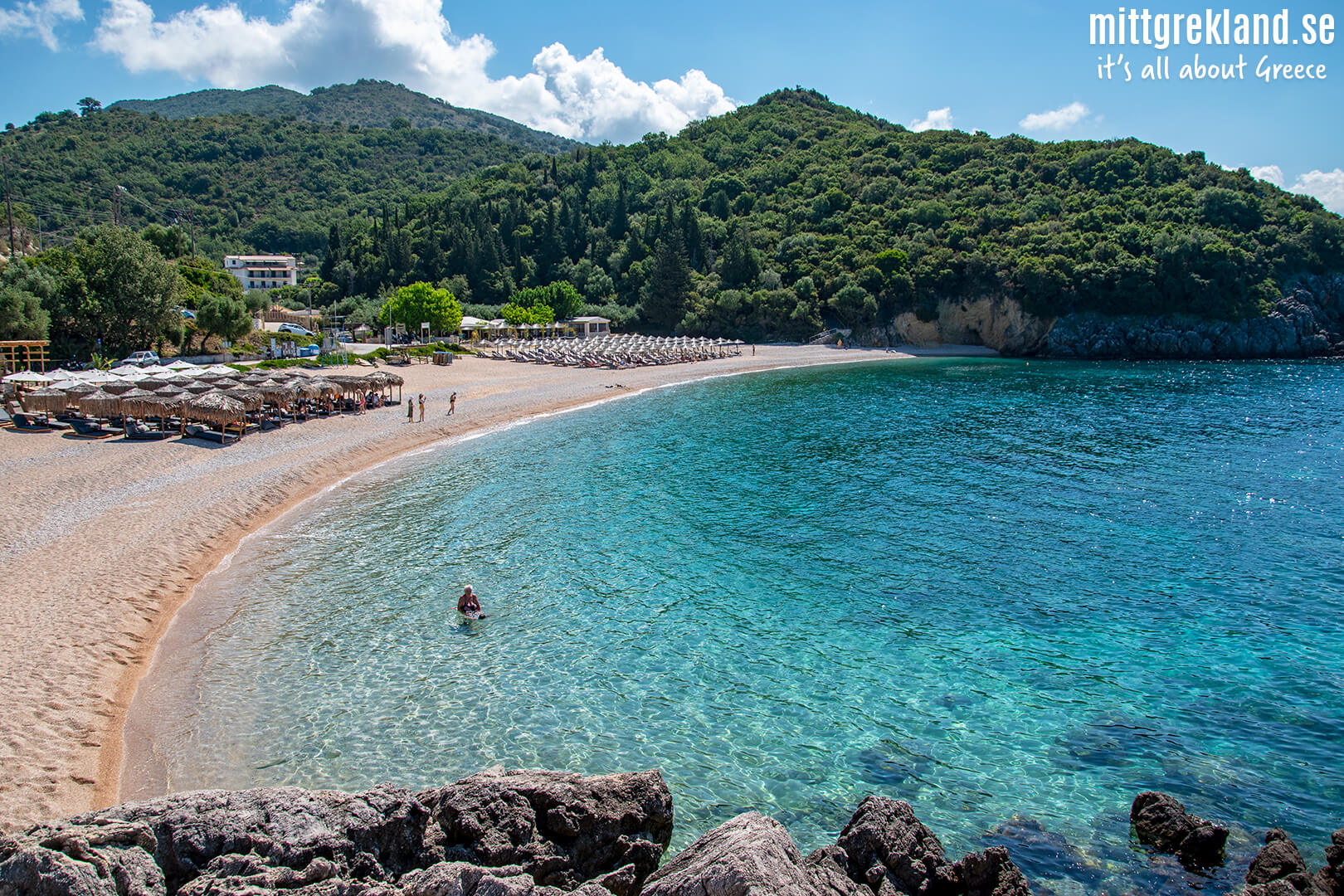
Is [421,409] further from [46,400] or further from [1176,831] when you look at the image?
[1176,831]

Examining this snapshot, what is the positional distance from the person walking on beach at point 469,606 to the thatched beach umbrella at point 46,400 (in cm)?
2406

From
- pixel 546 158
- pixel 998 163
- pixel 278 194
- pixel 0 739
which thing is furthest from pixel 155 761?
pixel 278 194

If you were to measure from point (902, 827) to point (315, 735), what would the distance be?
27.0 ft

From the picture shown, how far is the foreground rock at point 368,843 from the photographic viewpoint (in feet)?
20.1

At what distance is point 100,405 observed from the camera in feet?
90.0

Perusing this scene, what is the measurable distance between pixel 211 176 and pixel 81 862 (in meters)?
184

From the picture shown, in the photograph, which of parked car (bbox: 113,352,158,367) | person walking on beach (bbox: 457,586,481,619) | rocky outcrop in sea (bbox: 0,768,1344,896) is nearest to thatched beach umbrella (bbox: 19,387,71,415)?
parked car (bbox: 113,352,158,367)

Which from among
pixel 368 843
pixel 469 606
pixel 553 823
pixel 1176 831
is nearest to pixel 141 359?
pixel 469 606

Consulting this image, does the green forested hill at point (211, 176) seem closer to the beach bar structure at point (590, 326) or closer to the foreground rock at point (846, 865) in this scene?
the beach bar structure at point (590, 326)

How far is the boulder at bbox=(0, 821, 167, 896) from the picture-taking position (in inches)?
227

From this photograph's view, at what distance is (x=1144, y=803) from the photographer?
9055 millimetres

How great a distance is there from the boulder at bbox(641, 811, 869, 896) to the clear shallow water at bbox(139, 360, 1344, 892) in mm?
2307

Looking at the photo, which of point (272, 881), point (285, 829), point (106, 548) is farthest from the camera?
point (106, 548)

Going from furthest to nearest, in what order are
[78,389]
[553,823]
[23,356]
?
[23,356]
[78,389]
[553,823]
